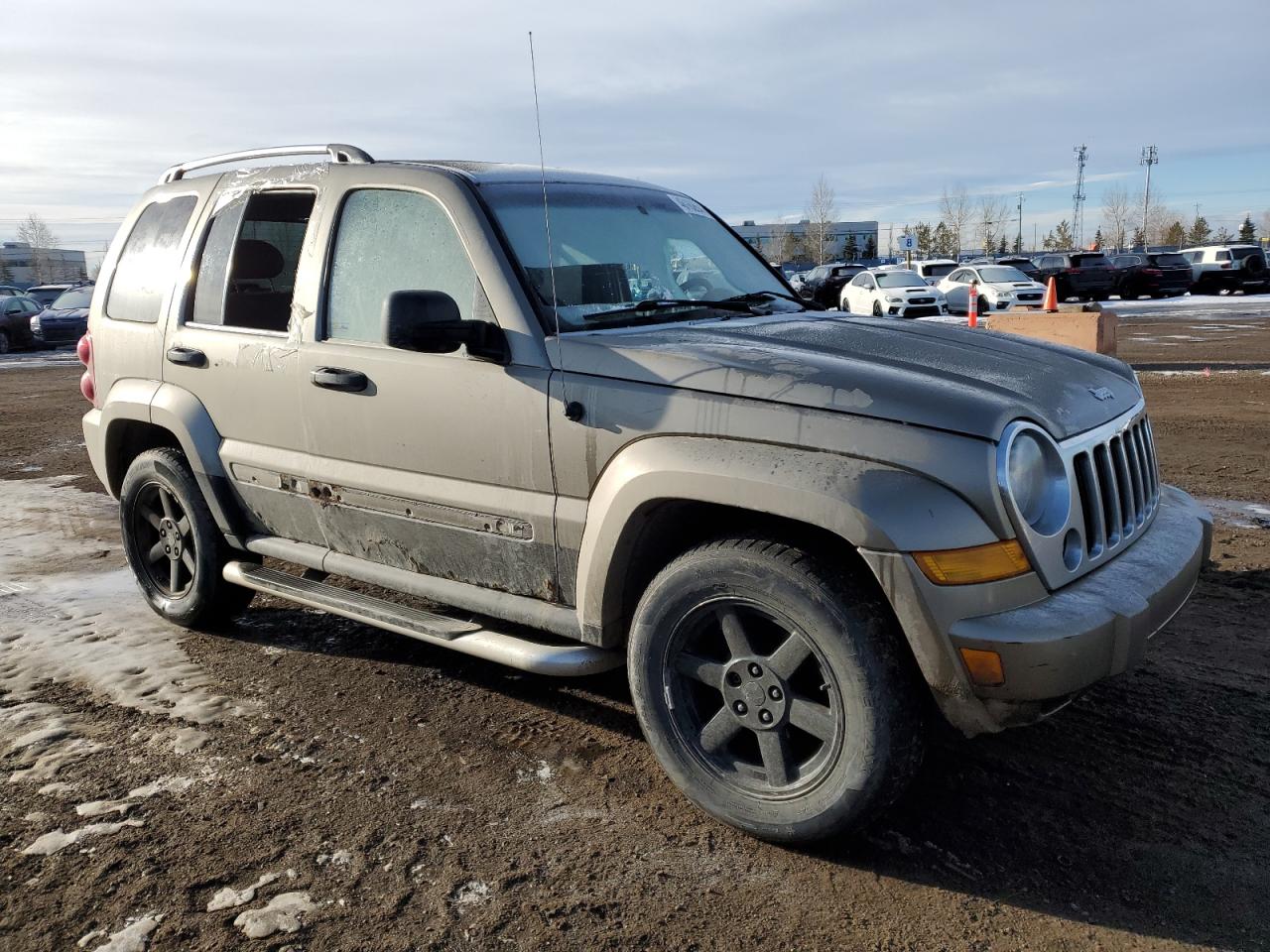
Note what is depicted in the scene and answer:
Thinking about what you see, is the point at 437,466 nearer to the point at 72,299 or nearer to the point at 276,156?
the point at 276,156

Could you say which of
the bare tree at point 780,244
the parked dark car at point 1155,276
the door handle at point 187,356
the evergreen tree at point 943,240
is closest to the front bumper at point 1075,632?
the door handle at point 187,356

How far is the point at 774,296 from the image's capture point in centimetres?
428

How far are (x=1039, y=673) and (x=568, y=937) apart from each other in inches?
52.3

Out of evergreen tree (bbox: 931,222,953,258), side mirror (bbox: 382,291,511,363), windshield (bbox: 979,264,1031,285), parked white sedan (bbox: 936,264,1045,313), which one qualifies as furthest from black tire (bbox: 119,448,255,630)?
evergreen tree (bbox: 931,222,953,258)

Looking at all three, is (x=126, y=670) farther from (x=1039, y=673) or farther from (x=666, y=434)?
(x=1039, y=673)

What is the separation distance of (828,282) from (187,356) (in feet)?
107

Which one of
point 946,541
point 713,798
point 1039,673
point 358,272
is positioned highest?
point 358,272

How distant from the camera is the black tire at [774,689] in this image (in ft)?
8.91

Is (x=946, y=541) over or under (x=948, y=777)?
over

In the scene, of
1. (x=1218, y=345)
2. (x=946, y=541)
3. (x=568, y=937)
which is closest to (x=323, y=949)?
(x=568, y=937)

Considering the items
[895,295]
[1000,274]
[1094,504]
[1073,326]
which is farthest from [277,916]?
[1000,274]

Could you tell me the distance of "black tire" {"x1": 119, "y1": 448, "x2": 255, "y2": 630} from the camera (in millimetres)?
4598

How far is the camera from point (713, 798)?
303 centimetres

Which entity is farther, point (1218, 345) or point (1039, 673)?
point (1218, 345)
